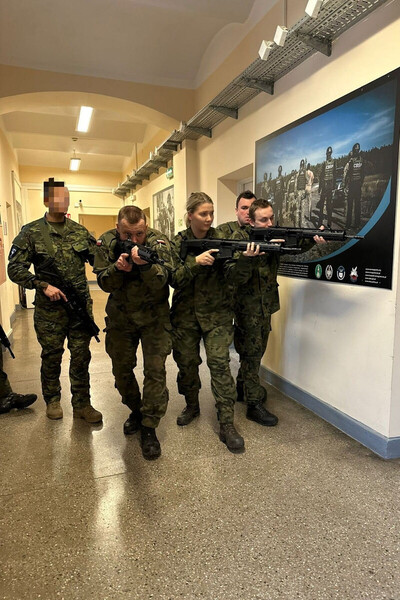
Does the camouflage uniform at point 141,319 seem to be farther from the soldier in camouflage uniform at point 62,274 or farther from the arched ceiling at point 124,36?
the arched ceiling at point 124,36

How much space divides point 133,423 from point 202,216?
61.2 inches

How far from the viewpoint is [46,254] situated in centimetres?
276

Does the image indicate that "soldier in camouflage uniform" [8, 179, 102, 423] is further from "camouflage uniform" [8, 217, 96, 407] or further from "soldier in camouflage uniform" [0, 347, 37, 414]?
"soldier in camouflage uniform" [0, 347, 37, 414]

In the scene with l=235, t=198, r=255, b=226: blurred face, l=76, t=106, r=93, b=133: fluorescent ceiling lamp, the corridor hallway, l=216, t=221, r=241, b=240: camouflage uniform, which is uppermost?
l=76, t=106, r=93, b=133: fluorescent ceiling lamp

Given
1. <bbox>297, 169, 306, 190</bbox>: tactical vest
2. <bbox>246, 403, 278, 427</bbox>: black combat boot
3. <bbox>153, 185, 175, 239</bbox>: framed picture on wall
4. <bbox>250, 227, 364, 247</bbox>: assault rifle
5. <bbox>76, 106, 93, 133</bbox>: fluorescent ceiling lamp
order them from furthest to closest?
1. <bbox>153, 185, 175, 239</bbox>: framed picture on wall
2. <bbox>76, 106, 93, 133</bbox>: fluorescent ceiling lamp
3. <bbox>297, 169, 306, 190</bbox>: tactical vest
4. <bbox>246, 403, 278, 427</bbox>: black combat boot
5. <bbox>250, 227, 364, 247</bbox>: assault rifle

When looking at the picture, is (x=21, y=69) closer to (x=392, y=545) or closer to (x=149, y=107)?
(x=149, y=107)

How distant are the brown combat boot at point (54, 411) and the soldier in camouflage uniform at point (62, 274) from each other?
16 centimetres

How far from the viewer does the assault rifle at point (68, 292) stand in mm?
2759

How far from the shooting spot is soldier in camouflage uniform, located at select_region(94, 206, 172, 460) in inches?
86.7

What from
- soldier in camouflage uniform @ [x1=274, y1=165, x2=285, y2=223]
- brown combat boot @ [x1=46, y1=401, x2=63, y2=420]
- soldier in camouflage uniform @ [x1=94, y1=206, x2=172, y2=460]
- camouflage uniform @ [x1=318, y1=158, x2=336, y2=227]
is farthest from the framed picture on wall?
soldier in camouflage uniform @ [x1=94, y1=206, x2=172, y2=460]

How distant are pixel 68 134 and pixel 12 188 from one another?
5.27 ft

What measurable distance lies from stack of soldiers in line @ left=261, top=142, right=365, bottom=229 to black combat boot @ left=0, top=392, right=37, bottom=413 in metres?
2.67

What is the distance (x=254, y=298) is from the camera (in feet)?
9.65

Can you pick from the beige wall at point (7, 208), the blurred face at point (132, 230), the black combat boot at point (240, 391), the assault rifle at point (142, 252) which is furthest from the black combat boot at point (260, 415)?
the beige wall at point (7, 208)
